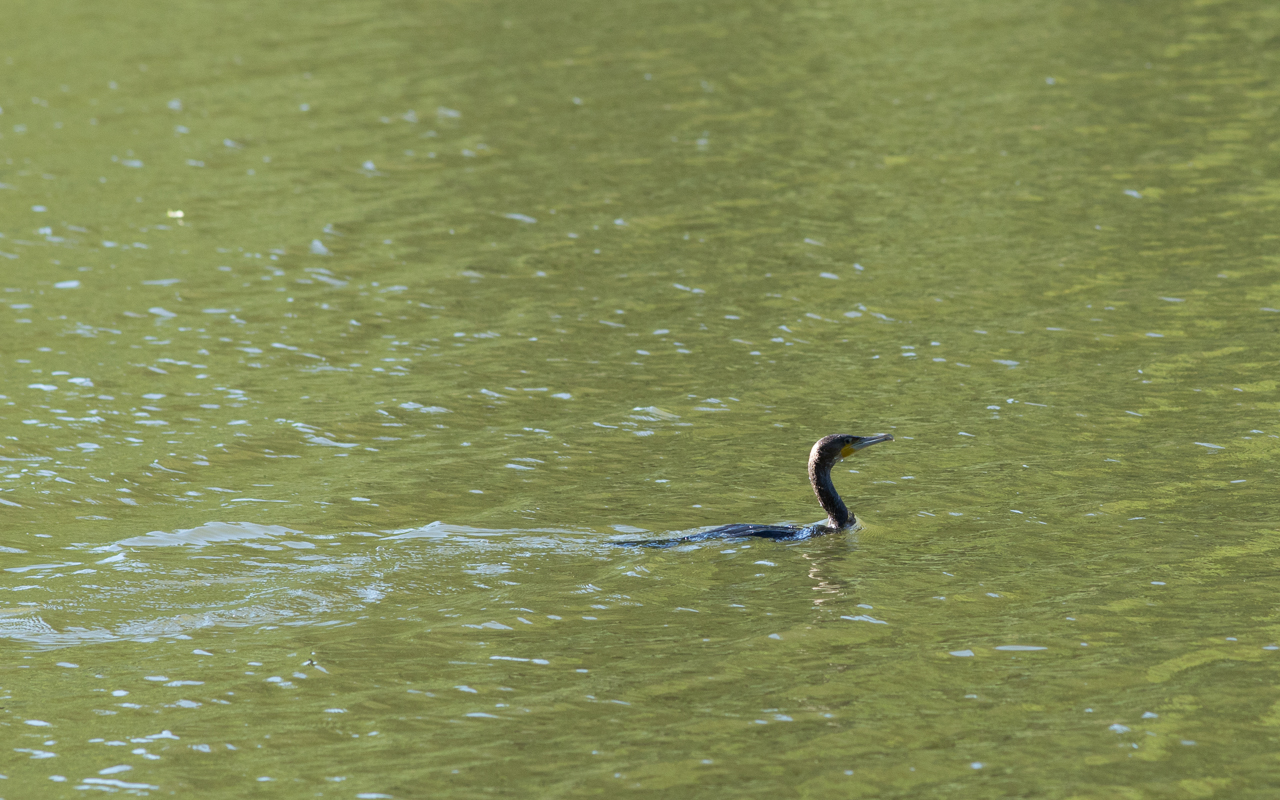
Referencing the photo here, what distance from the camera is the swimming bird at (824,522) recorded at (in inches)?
597

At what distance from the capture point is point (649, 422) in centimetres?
1912

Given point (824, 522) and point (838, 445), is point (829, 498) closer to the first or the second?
point (824, 522)

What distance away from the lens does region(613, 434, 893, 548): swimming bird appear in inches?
597

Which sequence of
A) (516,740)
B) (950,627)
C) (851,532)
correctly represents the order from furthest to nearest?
(851,532), (950,627), (516,740)

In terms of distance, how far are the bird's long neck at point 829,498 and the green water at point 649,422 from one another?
352 millimetres

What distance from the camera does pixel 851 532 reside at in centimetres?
1577

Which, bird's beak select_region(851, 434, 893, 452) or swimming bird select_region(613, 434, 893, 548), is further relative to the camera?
bird's beak select_region(851, 434, 893, 452)

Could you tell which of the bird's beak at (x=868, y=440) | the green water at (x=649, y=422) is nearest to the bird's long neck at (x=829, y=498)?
the green water at (x=649, y=422)

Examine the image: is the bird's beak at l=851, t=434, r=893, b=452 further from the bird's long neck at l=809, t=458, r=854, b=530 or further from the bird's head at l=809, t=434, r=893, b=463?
the bird's long neck at l=809, t=458, r=854, b=530

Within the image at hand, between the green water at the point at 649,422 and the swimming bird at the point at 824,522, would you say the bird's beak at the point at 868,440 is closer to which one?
the swimming bird at the point at 824,522

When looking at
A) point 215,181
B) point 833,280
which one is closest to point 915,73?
point 833,280

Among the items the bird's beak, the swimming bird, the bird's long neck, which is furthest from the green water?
the bird's beak

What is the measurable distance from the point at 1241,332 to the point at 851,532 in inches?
324

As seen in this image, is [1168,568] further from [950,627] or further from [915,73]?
[915,73]
